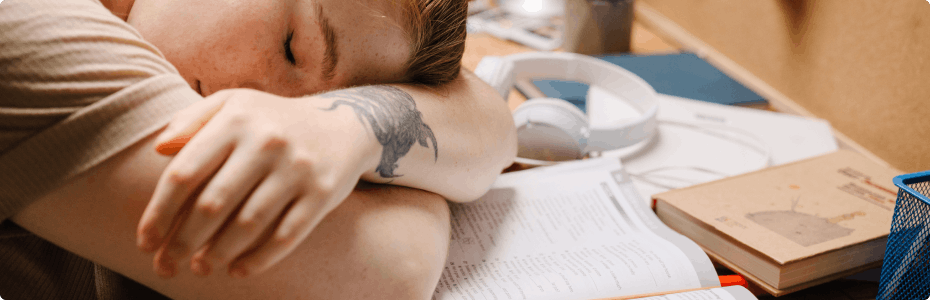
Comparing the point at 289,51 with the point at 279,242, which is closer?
the point at 279,242

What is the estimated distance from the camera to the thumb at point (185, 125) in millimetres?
309

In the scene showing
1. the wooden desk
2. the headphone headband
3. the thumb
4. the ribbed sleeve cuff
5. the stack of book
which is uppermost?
the thumb

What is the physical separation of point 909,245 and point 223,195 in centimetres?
57

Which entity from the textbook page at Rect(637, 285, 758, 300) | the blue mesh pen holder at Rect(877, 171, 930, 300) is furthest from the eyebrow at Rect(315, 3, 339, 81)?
the blue mesh pen holder at Rect(877, 171, 930, 300)

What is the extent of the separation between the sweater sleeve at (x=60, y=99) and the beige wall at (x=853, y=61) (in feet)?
3.11

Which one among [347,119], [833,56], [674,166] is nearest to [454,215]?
[347,119]

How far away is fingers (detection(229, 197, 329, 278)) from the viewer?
0.30m

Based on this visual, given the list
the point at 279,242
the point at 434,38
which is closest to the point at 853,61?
the point at 434,38

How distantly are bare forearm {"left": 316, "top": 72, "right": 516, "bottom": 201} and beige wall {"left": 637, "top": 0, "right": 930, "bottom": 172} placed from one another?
605 millimetres

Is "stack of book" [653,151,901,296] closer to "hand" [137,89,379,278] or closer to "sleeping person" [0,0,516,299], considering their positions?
"sleeping person" [0,0,516,299]

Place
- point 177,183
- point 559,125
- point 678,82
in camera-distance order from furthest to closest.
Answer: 1. point 678,82
2. point 559,125
3. point 177,183

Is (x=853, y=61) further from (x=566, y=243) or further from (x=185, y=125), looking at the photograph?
(x=185, y=125)

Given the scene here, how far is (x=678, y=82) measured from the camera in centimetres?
120

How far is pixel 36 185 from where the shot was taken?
0.31 meters
